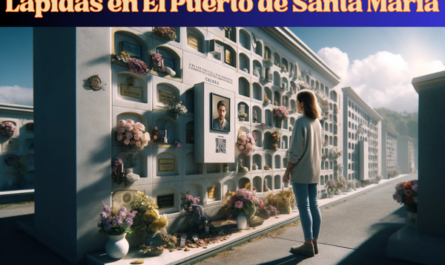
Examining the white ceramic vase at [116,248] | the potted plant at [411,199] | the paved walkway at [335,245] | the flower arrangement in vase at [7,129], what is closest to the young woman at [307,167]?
the paved walkway at [335,245]

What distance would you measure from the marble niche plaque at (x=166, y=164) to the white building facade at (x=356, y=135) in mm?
9366

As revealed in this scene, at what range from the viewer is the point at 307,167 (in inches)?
113

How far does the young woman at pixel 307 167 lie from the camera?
2871 millimetres

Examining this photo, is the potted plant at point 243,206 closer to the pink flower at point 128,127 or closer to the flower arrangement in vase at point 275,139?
the pink flower at point 128,127

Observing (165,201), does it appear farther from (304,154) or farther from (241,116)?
(241,116)

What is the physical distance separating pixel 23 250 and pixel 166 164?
7.14 ft

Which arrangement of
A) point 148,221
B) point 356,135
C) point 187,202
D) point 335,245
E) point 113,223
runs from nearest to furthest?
point 113,223 < point 148,221 < point 335,245 < point 187,202 < point 356,135

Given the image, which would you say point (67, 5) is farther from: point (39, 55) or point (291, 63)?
point (291, 63)

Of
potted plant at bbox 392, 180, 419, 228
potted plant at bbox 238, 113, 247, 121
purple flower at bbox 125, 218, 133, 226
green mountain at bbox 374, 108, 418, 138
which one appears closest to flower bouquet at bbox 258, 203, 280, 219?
potted plant at bbox 238, 113, 247, 121

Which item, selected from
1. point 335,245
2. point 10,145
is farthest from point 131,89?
point 10,145

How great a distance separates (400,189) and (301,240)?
1.68 m

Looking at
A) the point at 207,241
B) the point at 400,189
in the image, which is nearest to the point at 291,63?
the point at 400,189

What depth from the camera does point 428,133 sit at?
119 inches

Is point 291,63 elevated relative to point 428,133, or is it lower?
elevated
